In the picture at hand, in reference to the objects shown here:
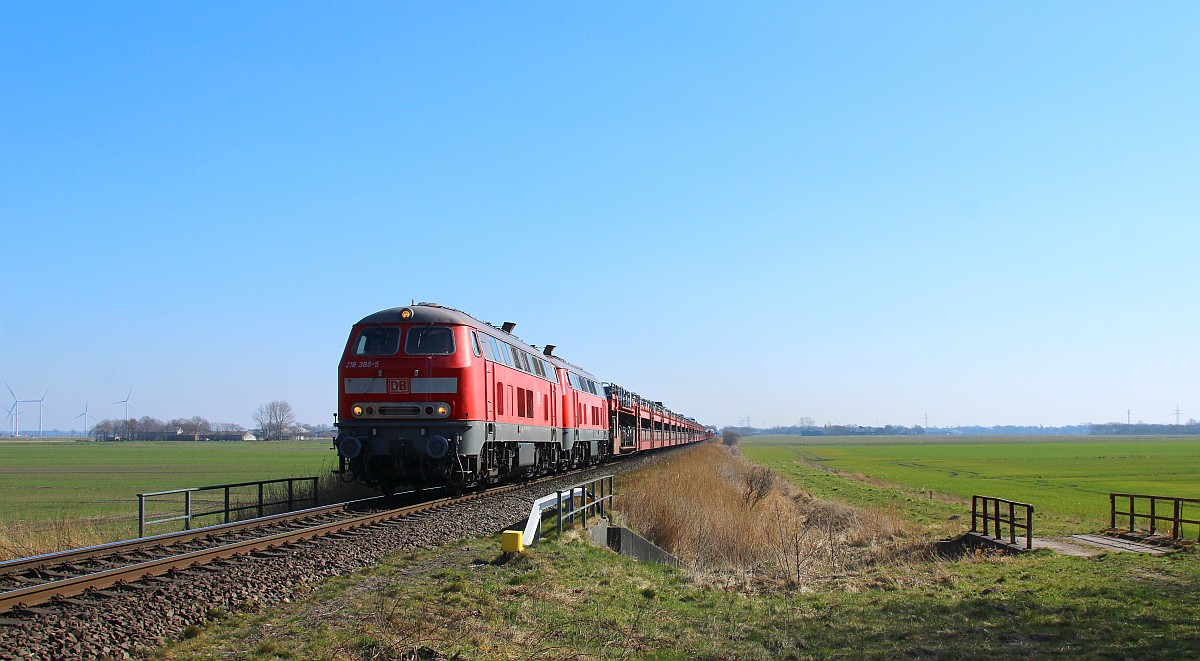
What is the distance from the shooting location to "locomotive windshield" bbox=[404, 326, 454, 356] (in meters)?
18.8

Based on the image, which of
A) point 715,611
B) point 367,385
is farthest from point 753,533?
point 715,611

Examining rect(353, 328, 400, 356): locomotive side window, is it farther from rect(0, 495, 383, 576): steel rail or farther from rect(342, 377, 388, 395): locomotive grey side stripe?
rect(0, 495, 383, 576): steel rail

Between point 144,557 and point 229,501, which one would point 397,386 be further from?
point 144,557

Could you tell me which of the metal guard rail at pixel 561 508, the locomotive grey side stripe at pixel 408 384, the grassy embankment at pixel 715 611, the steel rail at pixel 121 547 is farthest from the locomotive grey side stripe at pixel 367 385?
the grassy embankment at pixel 715 611

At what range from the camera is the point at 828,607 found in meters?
12.0

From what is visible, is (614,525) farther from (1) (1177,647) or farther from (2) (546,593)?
(1) (1177,647)

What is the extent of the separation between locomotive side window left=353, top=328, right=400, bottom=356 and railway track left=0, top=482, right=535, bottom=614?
12.4 ft

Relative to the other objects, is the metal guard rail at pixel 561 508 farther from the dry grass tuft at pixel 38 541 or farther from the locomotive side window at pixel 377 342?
the dry grass tuft at pixel 38 541

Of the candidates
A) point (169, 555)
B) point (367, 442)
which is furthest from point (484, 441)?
point (169, 555)

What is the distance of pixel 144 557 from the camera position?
1123cm

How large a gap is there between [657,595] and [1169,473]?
70182 mm

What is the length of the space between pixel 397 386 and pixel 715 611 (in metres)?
9.98

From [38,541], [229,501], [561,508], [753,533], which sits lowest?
[753,533]

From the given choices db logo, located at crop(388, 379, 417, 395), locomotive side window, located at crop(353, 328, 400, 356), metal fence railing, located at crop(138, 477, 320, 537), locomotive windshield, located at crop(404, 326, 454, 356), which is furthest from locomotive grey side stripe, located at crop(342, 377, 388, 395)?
metal fence railing, located at crop(138, 477, 320, 537)
